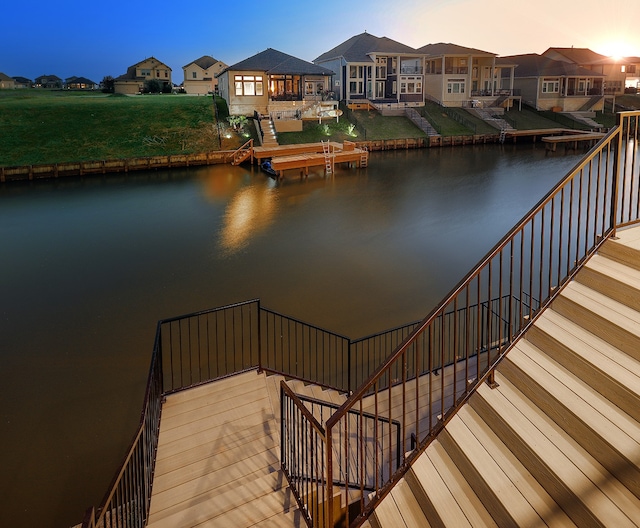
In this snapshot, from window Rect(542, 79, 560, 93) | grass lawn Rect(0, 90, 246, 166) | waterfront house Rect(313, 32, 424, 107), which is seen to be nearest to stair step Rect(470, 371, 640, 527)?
grass lawn Rect(0, 90, 246, 166)

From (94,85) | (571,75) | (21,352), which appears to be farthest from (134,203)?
(94,85)

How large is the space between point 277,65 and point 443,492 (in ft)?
144

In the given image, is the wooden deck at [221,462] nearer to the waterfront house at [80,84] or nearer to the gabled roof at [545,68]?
the gabled roof at [545,68]

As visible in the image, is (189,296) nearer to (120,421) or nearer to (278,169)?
(120,421)

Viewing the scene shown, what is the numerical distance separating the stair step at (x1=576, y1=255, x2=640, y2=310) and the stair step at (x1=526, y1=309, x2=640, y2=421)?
44 centimetres

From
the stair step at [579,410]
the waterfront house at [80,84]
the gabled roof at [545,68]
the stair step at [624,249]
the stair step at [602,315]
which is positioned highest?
the waterfront house at [80,84]

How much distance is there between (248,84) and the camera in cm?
4031

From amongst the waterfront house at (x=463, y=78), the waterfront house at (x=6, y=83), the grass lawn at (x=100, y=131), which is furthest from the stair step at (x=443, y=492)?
the waterfront house at (x=6, y=83)

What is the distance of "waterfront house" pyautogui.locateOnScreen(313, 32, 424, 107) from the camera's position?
46.6 metres

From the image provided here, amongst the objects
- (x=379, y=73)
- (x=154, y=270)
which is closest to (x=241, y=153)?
(x=379, y=73)

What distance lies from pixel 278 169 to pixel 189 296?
710 inches

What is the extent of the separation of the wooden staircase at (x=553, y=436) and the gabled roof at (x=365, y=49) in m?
46.5

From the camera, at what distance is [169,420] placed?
5840 millimetres

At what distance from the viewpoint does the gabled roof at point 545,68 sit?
53.4 metres
